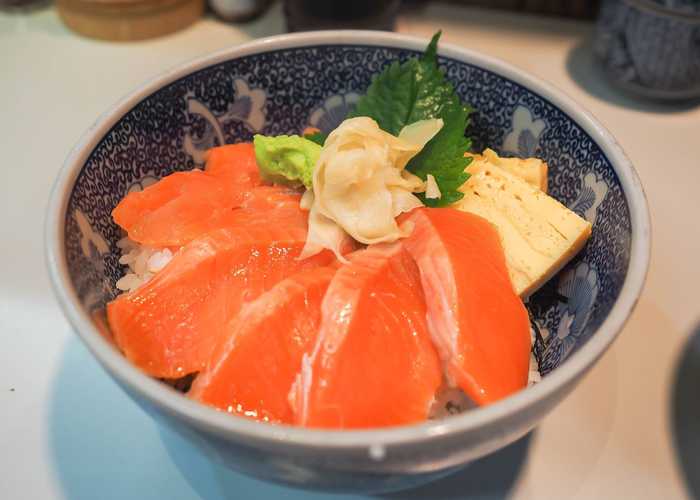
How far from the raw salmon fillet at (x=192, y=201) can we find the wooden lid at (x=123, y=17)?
0.92 m

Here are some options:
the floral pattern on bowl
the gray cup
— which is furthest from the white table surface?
the floral pattern on bowl

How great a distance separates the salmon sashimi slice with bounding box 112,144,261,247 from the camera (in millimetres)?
974

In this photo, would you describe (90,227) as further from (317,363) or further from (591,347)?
(591,347)

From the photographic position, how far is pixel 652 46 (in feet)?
5.01

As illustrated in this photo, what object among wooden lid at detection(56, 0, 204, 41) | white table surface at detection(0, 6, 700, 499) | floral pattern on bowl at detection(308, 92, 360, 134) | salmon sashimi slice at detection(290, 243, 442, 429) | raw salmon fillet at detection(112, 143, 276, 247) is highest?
wooden lid at detection(56, 0, 204, 41)

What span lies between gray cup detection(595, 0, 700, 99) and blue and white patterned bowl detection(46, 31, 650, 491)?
0.65 meters

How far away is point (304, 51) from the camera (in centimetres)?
116

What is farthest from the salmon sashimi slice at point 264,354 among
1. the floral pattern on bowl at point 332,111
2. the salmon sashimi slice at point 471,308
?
the floral pattern on bowl at point 332,111

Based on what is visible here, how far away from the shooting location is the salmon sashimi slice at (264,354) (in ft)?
2.49

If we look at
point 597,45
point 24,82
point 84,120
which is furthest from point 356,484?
point 24,82

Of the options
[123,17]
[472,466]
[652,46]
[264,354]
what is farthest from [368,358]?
[123,17]

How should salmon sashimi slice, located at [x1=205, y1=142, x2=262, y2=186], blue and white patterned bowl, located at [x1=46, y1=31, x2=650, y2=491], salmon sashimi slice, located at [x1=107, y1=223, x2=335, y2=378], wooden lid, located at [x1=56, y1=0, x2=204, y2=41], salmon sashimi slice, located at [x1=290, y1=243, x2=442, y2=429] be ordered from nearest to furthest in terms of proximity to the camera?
blue and white patterned bowl, located at [x1=46, y1=31, x2=650, y2=491] < salmon sashimi slice, located at [x1=290, y1=243, x2=442, y2=429] < salmon sashimi slice, located at [x1=107, y1=223, x2=335, y2=378] < salmon sashimi slice, located at [x1=205, y1=142, x2=262, y2=186] < wooden lid, located at [x1=56, y1=0, x2=204, y2=41]

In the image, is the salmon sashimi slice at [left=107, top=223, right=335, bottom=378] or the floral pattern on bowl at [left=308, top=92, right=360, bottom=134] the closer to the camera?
the salmon sashimi slice at [left=107, top=223, right=335, bottom=378]

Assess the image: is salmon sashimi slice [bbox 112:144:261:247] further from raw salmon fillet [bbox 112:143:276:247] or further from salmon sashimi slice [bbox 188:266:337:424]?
salmon sashimi slice [bbox 188:266:337:424]
